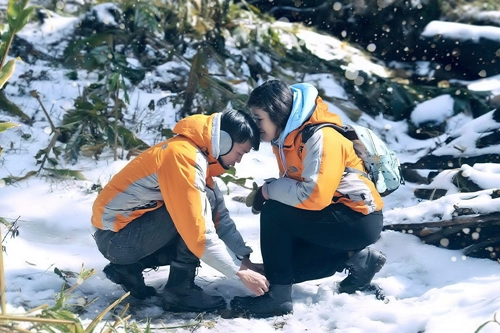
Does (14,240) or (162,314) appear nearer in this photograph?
(162,314)

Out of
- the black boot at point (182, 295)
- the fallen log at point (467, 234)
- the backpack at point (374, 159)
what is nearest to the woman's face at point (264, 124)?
the backpack at point (374, 159)

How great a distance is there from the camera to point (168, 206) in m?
2.68

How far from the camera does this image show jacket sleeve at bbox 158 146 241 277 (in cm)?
262

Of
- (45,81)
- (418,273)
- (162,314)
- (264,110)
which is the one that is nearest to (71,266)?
(162,314)

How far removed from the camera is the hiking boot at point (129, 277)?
295 centimetres

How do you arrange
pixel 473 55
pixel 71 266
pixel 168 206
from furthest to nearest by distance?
pixel 473 55 → pixel 71 266 → pixel 168 206

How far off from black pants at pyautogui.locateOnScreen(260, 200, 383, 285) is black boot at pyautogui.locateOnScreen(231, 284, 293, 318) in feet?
0.14

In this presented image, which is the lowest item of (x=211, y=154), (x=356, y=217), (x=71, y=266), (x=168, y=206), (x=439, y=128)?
(x=439, y=128)

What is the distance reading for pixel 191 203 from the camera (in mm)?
2613

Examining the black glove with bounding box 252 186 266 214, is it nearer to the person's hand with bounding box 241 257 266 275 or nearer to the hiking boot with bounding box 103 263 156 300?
the person's hand with bounding box 241 257 266 275

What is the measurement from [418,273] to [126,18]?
400 cm

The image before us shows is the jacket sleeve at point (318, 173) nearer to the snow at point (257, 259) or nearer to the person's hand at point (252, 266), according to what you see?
the person's hand at point (252, 266)

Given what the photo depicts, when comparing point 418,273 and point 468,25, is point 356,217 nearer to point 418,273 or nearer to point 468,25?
point 418,273

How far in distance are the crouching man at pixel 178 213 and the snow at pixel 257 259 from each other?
0.47ft
